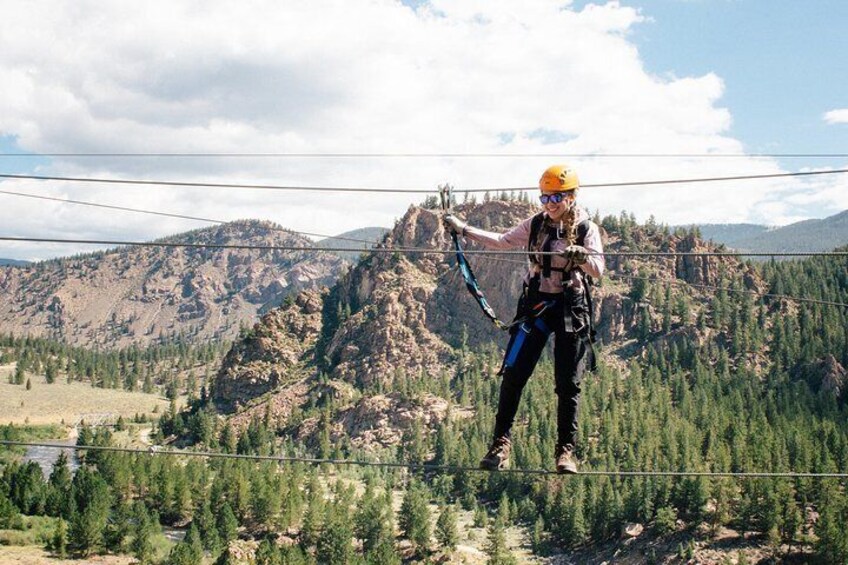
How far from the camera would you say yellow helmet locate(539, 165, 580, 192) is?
7.98m

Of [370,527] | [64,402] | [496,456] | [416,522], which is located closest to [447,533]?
[416,522]

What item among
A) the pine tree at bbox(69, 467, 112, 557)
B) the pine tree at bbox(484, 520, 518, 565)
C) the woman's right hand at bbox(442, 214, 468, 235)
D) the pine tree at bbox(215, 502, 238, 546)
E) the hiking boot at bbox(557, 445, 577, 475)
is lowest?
the pine tree at bbox(484, 520, 518, 565)

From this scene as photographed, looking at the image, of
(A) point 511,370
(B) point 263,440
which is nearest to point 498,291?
(B) point 263,440

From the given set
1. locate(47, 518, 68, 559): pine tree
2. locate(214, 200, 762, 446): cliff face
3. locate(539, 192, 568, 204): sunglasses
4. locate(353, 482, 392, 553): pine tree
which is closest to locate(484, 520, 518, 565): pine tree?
locate(353, 482, 392, 553): pine tree

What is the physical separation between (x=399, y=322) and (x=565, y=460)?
158 metres

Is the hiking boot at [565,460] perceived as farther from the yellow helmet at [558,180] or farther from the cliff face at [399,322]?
the cliff face at [399,322]

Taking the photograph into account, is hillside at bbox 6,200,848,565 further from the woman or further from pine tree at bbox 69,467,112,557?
pine tree at bbox 69,467,112,557

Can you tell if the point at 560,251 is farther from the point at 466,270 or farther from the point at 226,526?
the point at 226,526

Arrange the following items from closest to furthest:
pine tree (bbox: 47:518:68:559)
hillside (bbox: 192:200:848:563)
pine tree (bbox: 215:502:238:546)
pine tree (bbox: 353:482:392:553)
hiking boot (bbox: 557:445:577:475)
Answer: hiking boot (bbox: 557:445:577:475), pine tree (bbox: 47:518:68:559), pine tree (bbox: 215:502:238:546), pine tree (bbox: 353:482:392:553), hillside (bbox: 192:200:848:563)

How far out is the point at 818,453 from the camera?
243 feet

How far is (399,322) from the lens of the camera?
166 metres

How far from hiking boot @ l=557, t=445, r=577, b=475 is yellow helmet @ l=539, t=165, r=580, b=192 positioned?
3.00 m

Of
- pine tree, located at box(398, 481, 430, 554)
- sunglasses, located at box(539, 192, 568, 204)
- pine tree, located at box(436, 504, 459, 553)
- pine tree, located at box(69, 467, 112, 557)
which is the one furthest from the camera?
pine tree, located at box(436, 504, 459, 553)

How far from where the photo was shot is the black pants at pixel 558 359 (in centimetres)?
827
